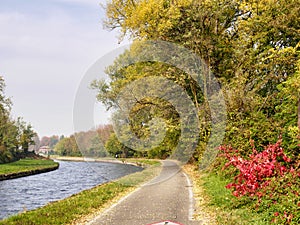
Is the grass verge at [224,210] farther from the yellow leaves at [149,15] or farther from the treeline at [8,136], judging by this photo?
the treeline at [8,136]

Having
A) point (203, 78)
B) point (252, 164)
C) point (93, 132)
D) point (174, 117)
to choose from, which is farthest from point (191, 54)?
point (252, 164)

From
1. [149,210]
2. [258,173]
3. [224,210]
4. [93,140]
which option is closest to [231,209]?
[224,210]

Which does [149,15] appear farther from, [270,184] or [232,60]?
[270,184]

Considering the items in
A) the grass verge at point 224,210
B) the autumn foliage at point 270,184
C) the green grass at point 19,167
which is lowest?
the green grass at point 19,167

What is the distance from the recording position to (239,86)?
16.4 meters

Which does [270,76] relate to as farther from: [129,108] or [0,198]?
[0,198]

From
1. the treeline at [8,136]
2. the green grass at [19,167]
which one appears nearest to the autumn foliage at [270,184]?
the green grass at [19,167]

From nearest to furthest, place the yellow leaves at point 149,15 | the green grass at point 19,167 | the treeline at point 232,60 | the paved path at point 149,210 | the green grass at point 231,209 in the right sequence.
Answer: the green grass at point 231,209 < the paved path at point 149,210 < the treeline at point 232,60 < the yellow leaves at point 149,15 < the green grass at point 19,167

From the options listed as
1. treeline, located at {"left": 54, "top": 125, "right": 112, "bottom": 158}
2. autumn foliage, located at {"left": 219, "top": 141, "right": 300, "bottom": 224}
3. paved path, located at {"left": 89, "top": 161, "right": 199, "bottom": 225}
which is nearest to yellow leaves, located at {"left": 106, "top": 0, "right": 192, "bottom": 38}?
treeline, located at {"left": 54, "top": 125, "right": 112, "bottom": 158}

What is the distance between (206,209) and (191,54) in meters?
13.2

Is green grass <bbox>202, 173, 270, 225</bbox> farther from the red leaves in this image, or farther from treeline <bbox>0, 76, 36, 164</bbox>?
Answer: treeline <bbox>0, 76, 36, 164</bbox>

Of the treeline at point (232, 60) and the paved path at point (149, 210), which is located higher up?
the treeline at point (232, 60)

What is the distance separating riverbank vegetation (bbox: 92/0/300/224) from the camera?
9.62m

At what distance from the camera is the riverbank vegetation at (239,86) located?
379 inches
